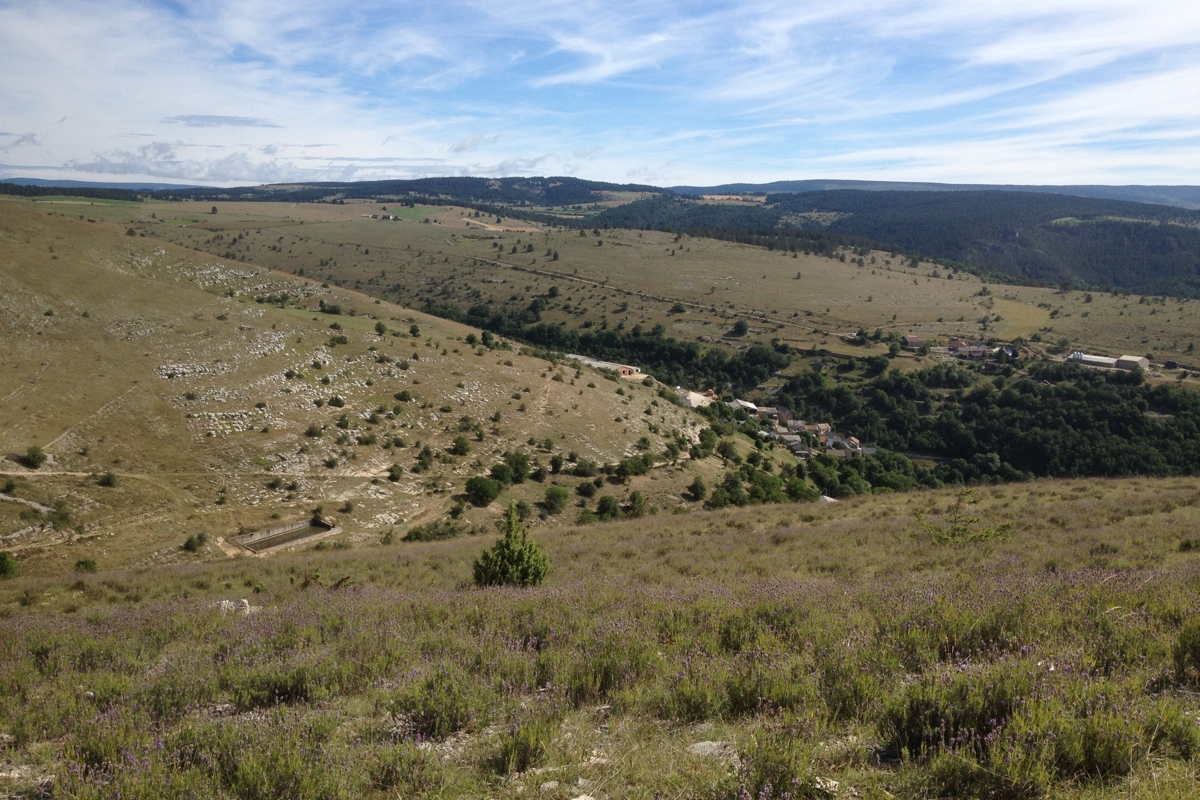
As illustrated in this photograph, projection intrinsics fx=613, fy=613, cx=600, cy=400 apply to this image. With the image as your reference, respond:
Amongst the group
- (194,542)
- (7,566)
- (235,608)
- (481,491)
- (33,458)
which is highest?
(235,608)

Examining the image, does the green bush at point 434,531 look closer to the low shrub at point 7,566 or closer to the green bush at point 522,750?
the low shrub at point 7,566

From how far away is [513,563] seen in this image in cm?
1255

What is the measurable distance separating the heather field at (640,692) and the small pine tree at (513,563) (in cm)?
218

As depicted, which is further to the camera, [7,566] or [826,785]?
[7,566]

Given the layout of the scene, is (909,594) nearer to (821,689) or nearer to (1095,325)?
(821,689)

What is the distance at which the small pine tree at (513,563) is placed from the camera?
12.3 metres

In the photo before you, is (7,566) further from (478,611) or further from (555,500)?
(555,500)

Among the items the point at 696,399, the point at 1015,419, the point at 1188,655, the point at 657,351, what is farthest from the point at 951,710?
the point at 657,351

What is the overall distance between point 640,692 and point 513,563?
25.1 feet

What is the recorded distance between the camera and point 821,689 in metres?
5.04

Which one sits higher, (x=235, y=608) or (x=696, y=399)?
(x=235, y=608)

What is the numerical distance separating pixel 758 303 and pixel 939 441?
199 feet

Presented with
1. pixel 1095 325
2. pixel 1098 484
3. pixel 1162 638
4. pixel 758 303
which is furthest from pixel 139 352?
pixel 1095 325

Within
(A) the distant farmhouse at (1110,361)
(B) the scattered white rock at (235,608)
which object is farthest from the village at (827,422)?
(B) the scattered white rock at (235,608)
